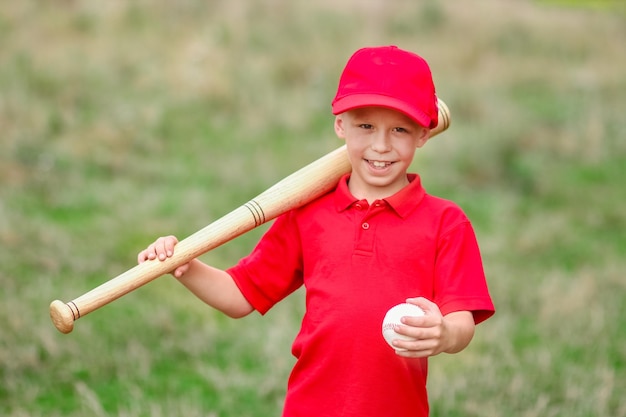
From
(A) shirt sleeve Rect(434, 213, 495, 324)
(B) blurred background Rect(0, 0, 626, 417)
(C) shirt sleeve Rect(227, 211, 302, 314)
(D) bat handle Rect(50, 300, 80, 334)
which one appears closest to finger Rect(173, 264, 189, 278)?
(C) shirt sleeve Rect(227, 211, 302, 314)

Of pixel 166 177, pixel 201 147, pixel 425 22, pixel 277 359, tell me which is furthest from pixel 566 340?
pixel 425 22

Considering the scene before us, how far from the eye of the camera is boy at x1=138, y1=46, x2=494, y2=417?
225 cm

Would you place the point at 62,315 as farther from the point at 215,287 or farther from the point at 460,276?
the point at 460,276

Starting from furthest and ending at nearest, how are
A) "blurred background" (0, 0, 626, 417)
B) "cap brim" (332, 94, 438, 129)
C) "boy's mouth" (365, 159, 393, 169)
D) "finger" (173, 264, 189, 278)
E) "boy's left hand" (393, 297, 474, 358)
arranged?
"blurred background" (0, 0, 626, 417) → "finger" (173, 264, 189, 278) → "boy's mouth" (365, 159, 393, 169) → "cap brim" (332, 94, 438, 129) → "boy's left hand" (393, 297, 474, 358)

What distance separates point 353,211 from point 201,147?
510cm

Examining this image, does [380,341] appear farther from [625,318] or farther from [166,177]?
[166,177]

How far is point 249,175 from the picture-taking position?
678cm

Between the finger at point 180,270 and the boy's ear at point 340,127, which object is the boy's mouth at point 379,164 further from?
the finger at point 180,270

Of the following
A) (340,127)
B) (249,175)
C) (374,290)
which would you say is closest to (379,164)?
(340,127)

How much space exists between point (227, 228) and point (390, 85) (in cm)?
57

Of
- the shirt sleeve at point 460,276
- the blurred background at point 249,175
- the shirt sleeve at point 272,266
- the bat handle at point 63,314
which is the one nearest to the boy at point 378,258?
the shirt sleeve at point 460,276

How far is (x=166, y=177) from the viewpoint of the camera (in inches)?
262

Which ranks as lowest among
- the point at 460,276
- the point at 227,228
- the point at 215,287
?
the point at 460,276

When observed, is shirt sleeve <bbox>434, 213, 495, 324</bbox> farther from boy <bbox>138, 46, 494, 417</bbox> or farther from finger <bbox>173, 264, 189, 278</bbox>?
finger <bbox>173, 264, 189, 278</bbox>
